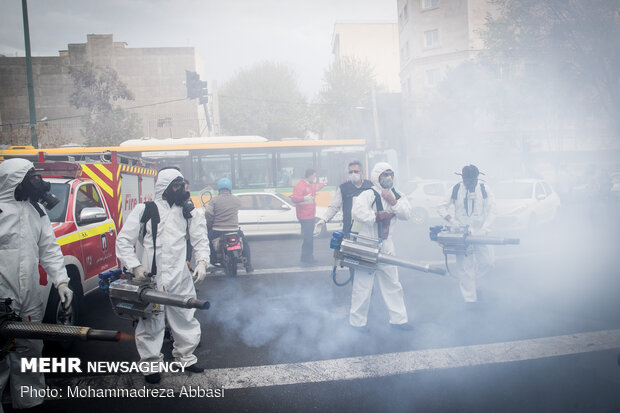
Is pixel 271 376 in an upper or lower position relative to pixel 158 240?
lower

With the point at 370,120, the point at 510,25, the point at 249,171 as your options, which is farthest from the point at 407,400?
the point at 370,120

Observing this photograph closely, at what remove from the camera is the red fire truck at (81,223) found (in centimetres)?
470

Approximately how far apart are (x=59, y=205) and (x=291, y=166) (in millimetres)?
10291

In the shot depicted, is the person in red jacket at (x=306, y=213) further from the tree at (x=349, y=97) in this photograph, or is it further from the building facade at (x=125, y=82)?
the building facade at (x=125, y=82)

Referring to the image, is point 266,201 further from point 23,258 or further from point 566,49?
point 566,49

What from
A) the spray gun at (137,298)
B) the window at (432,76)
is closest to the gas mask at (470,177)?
the spray gun at (137,298)

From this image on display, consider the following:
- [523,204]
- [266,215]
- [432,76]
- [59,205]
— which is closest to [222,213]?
[59,205]

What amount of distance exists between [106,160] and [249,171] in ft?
25.5

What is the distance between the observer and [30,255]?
3.29 metres

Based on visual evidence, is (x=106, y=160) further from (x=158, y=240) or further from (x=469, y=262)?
(x=469, y=262)

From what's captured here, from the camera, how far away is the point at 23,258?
10.7 ft

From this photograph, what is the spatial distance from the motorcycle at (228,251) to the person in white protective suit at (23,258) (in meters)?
4.06

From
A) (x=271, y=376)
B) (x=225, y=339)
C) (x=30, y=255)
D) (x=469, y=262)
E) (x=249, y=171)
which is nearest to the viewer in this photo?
(x=30, y=255)

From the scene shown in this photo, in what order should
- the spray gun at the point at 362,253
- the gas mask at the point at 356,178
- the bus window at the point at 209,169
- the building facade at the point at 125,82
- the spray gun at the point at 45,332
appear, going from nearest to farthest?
the spray gun at the point at 45,332 < the spray gun at the point at 362,253 < the gas mask at the point at 356,178 < the bus window at the point at 209,169 < the building facade at the point at 125,82
